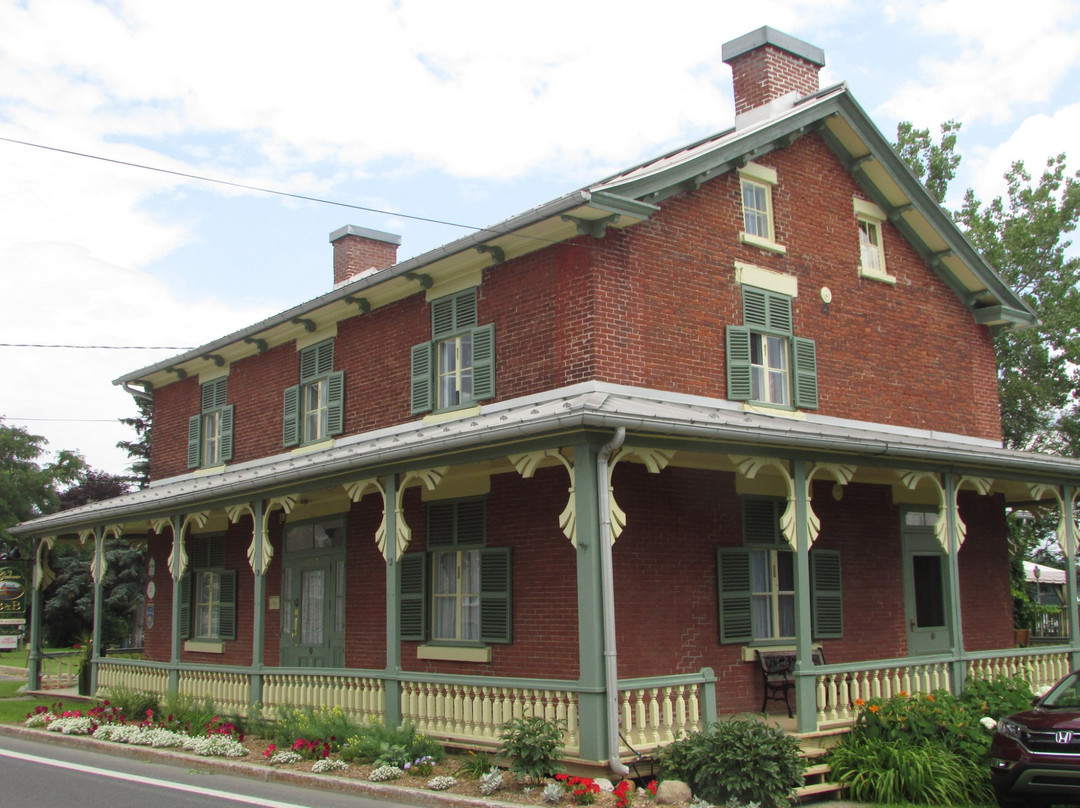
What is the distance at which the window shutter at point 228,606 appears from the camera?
18.8 metres

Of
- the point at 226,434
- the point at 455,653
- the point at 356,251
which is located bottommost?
the point at 455,653

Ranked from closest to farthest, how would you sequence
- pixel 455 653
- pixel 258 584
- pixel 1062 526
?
pixel 455 653 < pixel 1062 526 < pixel 258 584

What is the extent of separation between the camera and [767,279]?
1509 centimetres

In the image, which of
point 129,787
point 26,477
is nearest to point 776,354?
point 129,787

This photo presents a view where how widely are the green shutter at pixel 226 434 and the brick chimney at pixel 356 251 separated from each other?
11.5ft

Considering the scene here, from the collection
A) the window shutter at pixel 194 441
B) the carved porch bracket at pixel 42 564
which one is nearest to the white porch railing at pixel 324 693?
the window shutter at pixel 194 441

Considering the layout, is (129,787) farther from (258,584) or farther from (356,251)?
(356,251)

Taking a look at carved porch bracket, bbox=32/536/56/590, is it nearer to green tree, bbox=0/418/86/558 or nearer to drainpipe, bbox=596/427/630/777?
drainpipe, bbox=596/427/630/777

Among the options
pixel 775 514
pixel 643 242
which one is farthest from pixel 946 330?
pixel 643 242

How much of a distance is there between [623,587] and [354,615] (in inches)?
209

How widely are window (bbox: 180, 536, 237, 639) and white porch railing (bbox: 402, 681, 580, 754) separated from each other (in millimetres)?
7506

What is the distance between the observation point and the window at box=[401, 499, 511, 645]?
44.1ft

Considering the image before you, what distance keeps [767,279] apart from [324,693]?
800 cm

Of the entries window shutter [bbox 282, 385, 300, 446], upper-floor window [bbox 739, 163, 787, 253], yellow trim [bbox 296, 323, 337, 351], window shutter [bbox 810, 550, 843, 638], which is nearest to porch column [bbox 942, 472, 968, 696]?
window shutter [bbox 810, 550, 843, 638]
